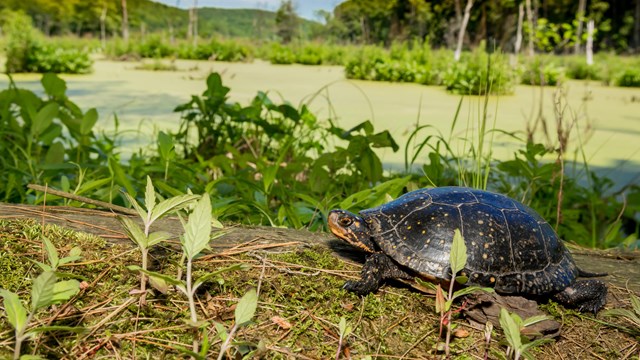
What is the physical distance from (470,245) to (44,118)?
5.48 feet

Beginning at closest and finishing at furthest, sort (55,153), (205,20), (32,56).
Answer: (55,153) < (32,56) < (205,20)

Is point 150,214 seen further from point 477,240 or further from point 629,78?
point 629,78

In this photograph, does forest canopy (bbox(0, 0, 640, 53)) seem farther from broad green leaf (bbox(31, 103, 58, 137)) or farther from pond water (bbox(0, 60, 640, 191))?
broad green leaf (bbox(31, 103, 58, 137))

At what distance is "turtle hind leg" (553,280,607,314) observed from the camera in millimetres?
1008

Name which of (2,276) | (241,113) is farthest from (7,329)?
(241,113)

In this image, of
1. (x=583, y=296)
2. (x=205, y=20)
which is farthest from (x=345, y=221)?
(x=205, y=20)

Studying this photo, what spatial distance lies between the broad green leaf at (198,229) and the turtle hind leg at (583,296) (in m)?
0.70

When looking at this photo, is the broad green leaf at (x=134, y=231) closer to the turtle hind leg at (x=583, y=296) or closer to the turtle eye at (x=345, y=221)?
the turtle eye at (x=345, y=221)

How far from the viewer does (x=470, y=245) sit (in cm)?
97

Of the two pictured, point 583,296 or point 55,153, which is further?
point 55,153

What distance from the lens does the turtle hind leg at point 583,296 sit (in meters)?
1.01

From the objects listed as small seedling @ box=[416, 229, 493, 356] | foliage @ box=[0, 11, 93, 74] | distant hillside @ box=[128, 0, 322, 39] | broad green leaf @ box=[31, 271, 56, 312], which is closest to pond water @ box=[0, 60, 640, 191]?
foliage @ box=[0, 11, 93, 74]

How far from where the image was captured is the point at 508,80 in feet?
23.9

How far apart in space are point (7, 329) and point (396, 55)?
10041mm
